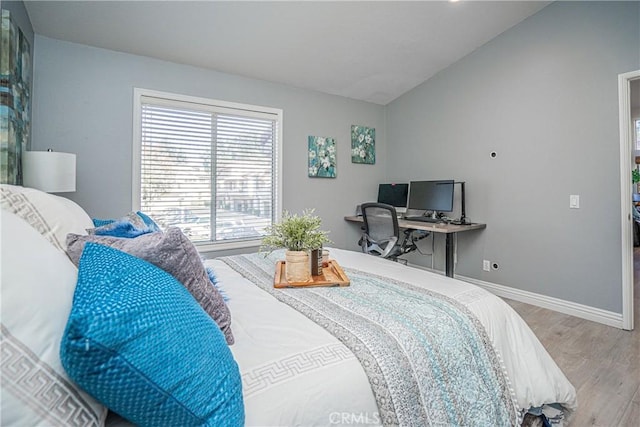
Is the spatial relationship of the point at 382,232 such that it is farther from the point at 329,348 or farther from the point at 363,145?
the point at 329,348

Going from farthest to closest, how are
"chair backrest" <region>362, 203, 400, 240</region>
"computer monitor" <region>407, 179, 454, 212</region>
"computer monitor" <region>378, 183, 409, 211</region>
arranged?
"computer monitor" <region>378, 183, 409, 211</region> < "computer monitor" <region>407, 179, 454, 212</region> < "chair backrest" <region>362, 203, 400, 240</region>

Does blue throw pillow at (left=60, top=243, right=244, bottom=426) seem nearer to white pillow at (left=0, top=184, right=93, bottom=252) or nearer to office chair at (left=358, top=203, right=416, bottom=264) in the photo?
white pillow at (left=0, top=184, right=93, bottom=252)

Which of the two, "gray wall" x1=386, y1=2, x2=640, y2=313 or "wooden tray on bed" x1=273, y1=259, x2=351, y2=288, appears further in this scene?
"gray wall" x1=386, y1=2, x2=640, y2=313

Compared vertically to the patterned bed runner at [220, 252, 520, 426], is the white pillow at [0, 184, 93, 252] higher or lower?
higher

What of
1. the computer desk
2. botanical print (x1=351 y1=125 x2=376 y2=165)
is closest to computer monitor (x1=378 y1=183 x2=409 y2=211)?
botanical print (x1=351 y1=125 x2=376 y2=165)

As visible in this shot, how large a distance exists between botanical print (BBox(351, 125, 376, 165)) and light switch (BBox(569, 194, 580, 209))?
2372 millimetres

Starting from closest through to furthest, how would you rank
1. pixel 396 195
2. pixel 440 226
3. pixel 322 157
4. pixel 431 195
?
pixel 440 226
pixel 431 195
pixel 322 157
pixel 396 195

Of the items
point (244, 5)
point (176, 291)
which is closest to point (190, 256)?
point (176, 291)

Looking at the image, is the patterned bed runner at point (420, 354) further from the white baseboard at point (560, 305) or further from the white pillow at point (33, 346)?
the white baseboard at point (560, 305)

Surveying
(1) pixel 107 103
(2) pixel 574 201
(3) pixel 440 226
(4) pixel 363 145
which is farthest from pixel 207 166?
(2) pixel 574 201

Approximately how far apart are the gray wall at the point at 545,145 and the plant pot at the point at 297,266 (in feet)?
9.06

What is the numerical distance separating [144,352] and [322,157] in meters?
3.61

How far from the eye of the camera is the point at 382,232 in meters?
3.20

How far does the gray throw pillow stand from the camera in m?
0.88
